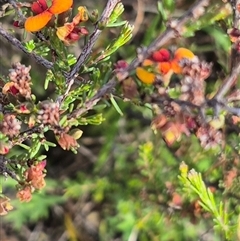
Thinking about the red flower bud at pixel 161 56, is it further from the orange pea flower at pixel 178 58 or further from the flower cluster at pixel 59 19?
the flower cluster at pixel 59 19

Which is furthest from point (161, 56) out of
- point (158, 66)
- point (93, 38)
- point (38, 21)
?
point (38, 21)

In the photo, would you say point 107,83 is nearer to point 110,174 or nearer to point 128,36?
point 128,36

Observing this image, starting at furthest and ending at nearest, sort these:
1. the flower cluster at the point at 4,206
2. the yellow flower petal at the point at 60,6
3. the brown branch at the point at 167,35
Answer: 1. the flower cluster at the point at 4,206
2. the yellow flower petal at the point at 60,6
3. the brown branch at the point at 167,35

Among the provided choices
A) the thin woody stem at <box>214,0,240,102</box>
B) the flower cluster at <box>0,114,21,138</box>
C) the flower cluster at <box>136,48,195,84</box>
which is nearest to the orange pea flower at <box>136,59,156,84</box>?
the flower cluster at <box>136,48,195,84</box>

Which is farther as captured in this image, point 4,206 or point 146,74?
point 4,206

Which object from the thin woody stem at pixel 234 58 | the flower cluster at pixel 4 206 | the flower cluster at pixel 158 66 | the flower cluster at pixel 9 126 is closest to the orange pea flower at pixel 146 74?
the flower cluster at pixel 158 66

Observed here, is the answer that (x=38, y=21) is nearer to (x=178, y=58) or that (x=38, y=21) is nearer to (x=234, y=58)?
(x=178, y=58)

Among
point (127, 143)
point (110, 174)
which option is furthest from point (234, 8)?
point (127, 143)
